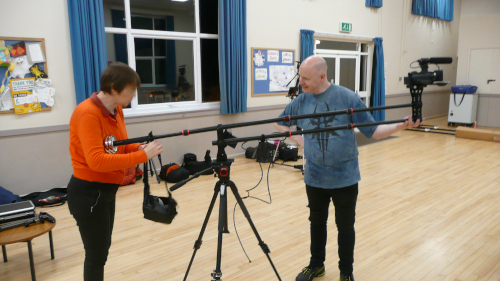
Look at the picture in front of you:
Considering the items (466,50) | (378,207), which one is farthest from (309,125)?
(466,50)

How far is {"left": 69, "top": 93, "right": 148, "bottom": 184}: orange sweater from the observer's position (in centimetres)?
149

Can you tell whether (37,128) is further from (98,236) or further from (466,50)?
(466,50)

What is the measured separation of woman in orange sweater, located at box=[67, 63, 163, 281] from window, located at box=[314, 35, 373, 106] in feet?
19.9

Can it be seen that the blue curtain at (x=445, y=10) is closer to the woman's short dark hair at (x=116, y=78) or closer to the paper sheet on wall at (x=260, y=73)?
the paper sheet on wall at (x=260, y=73)

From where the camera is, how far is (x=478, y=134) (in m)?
7.31

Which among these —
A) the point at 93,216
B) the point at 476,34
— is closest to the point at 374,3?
the point at 476,34

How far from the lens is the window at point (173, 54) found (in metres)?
5.04

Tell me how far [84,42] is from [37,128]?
3.74ft

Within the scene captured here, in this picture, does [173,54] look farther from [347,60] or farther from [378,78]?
[378,78]

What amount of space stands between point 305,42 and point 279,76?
837 mm

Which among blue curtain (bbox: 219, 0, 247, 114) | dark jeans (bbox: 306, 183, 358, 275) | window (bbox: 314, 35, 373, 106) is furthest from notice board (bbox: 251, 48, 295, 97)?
dark jeans (bbox: 306, 183, 358, 275)

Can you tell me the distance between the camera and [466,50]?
9.32m

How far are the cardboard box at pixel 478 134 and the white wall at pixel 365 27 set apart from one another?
6.48ft

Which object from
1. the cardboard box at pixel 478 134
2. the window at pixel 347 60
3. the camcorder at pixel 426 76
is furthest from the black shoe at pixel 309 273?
the cardboard box at pixel 478 134
